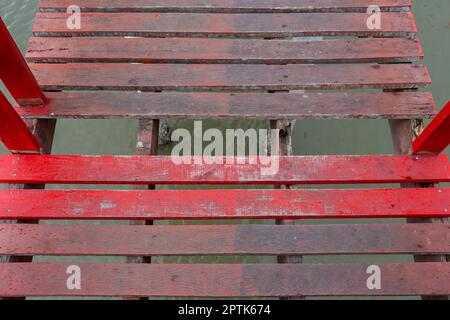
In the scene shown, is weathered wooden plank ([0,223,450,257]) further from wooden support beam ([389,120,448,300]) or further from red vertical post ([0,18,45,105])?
red vertical post ([0,18,45,105])

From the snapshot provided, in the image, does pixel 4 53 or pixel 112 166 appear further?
pixel 112 166

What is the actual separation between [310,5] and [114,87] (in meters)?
1.96

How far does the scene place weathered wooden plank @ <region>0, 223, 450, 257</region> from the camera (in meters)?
2.52

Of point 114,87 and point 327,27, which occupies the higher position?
point 327,27

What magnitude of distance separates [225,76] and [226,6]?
2.58 feet

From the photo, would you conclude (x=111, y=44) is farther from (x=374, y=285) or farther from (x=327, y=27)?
(x=374, y=285)

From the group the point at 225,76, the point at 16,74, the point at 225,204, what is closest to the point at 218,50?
the point at 225,76

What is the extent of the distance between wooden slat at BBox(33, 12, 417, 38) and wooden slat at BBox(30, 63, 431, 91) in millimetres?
365

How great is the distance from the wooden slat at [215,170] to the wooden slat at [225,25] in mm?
1226

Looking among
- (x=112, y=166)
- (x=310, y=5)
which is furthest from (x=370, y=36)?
(x=112, y=166)

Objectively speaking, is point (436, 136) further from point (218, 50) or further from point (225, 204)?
point (218, 50)

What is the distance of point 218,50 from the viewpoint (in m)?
3.17

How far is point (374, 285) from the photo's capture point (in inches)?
96.1

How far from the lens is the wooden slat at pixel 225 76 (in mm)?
3004
